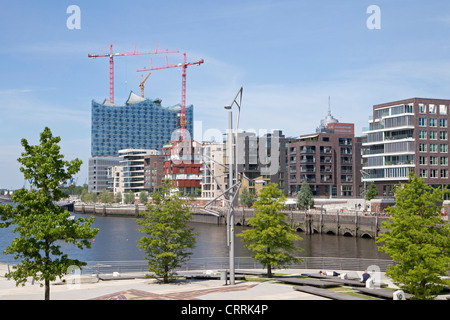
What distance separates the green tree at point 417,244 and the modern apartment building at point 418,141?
82.7 m

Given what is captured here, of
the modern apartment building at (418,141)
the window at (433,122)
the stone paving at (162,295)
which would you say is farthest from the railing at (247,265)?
the window at (433,122)

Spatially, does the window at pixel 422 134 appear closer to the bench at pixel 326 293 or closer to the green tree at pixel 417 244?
the green tree at pixel 417 244

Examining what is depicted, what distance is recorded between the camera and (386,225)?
33.4 metres

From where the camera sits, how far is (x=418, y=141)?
112 metres

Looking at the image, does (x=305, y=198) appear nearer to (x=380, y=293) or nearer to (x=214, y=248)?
(x=214, y=248)

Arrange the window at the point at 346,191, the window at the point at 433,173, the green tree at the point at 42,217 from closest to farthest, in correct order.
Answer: the green tree at the point at 42,217, the window at the point at 433,173, the window at the point at 346,191

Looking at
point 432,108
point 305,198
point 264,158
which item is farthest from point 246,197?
point 432,108

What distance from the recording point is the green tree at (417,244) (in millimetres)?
29391

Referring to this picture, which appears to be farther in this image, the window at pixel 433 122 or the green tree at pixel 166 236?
the window at pixel 433 122

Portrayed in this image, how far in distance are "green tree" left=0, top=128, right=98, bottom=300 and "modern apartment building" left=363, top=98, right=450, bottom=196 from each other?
313ft

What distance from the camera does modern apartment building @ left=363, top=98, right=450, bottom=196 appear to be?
11169cm

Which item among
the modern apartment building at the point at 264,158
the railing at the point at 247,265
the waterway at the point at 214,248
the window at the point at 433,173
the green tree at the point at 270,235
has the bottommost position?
the waterway at the point at 214,248

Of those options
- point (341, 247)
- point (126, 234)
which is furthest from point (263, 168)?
point (341, 247)
